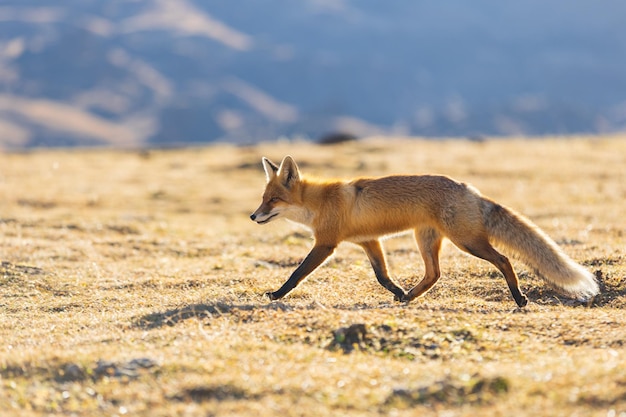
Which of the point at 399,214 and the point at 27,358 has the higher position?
the point at 399,214

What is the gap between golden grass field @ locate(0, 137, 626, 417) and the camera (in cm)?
666

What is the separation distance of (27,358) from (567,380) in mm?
5082

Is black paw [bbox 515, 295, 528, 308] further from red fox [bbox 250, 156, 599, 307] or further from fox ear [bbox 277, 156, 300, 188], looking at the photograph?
fox ear [bbox 277, 156, 300, 188]

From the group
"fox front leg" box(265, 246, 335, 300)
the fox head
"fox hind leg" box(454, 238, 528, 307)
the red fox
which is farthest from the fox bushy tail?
the fox head

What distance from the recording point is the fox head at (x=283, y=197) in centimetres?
1110

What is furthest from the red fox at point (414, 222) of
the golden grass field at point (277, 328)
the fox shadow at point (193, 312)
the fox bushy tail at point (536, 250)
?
the fox shadow at point (193, 312)

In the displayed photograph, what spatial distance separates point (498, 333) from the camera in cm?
882

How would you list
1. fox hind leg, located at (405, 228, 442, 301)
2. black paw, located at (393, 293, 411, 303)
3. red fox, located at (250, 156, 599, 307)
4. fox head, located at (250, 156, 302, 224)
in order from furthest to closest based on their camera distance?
fox head, located at (250, 156, 302, 224) < black paw, located at (393, 293, 411, 303) < fox hind leg, located at (405, 228, 442, 301) < red fox, located at (250, 156, 599, 307)

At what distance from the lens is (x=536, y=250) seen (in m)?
10.0

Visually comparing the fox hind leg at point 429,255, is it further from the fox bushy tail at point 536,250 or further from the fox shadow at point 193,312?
the fox shadow at point 193,312

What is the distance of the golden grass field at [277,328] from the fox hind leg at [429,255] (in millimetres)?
180

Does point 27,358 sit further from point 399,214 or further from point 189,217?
point 189,217

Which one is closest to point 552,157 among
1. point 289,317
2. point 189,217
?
point 189,217

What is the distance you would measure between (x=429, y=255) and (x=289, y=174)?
2220mm
